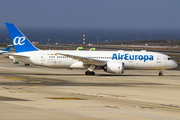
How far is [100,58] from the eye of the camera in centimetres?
4872

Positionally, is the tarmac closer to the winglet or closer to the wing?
the wing

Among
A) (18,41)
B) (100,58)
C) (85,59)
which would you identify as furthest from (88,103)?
(18,41)

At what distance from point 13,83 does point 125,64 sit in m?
18.0

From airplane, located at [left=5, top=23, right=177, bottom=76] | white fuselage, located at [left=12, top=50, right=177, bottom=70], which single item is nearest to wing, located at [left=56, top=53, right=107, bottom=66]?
airplane, located at [left=5, top=23, right=177, bottom=76]

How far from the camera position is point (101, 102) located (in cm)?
2530

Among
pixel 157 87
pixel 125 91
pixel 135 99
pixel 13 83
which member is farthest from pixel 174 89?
pixel 13 83

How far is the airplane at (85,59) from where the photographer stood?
4816 centimetres

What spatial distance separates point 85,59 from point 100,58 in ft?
8.70

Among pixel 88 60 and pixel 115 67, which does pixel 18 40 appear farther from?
pixel 115 67

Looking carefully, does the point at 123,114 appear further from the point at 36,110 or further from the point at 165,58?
the point at 165,58

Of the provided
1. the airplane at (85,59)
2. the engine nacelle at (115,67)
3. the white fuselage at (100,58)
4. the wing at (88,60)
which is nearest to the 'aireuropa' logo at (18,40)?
the airplane at (85,59)

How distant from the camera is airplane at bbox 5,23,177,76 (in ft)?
158

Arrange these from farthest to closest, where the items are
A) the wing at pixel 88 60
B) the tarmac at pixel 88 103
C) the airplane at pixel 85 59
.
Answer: the airplane at pixel 85 59 → the wing at pixel 88 60 → the tarmac at pixel 88 103

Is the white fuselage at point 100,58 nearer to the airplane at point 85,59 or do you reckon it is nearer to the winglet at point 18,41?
the airplane at point 85,59
